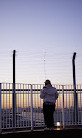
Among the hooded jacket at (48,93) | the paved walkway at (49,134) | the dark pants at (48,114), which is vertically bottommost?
the paved walkway at (49,134)

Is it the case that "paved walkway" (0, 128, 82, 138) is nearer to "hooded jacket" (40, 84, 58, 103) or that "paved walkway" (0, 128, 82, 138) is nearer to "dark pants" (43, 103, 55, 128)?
"dark pants" (43, 103, 55, 128)

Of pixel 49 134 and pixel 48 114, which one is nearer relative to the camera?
pixel 49 134

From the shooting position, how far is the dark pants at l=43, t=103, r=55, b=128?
9.66 metres

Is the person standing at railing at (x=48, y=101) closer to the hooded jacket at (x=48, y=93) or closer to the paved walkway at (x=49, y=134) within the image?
the hooded jacket at (x=48, y=93)

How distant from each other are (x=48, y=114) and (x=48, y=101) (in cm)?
42

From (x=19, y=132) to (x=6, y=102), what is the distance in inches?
40.3

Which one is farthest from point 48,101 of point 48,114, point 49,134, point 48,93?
point 49,134

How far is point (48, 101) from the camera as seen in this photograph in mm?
9625

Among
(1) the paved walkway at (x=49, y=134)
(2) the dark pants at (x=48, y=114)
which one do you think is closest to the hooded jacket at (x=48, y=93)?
(2) the dark pants at (x=48, y=114)

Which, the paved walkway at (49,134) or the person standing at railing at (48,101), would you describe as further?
the person standing at railing at (48,101)

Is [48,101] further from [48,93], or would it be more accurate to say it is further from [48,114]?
[48,114]

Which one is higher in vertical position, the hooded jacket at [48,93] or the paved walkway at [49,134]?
the hooded jacket at [48,93]

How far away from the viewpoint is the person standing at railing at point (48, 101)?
962 cm

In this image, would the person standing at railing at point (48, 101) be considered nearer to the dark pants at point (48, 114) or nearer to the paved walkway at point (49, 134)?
the dark pants at point (48, 114)
